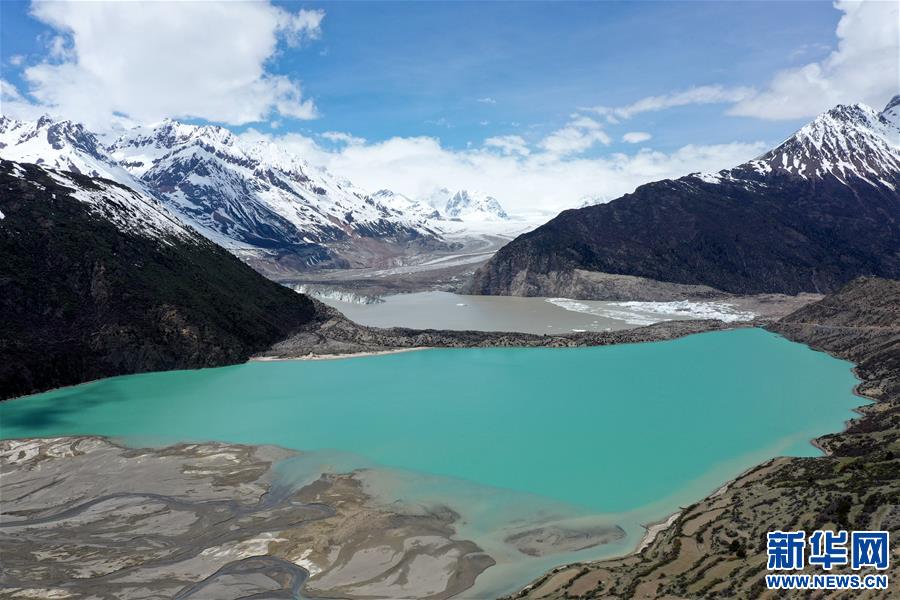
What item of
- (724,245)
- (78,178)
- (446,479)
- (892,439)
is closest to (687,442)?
(892,439)

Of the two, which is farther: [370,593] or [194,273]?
[194,273]

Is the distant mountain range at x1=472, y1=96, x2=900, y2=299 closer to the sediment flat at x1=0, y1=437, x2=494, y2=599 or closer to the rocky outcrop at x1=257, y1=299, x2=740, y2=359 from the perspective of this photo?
the rocky outcrop at x1=257, y1=299, x2=740, y2=359

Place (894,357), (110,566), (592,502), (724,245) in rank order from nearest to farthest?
(110,566) → (592,502) → (894,357) → (724,245)

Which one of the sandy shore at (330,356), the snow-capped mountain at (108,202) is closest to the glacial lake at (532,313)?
the sandy shore at (330,356)

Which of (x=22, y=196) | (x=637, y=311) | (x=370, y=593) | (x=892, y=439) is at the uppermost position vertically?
(x=22, y=196)

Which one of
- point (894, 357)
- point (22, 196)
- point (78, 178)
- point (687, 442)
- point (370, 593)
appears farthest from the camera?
point (78, 178)

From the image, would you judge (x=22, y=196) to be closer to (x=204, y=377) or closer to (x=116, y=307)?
(x=116, y=307)

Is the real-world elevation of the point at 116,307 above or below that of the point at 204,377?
above
